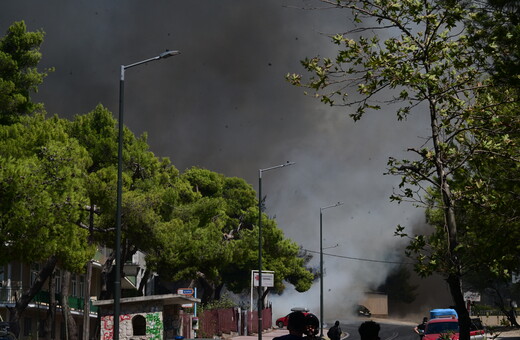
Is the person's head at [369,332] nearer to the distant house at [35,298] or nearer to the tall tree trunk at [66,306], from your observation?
the distant house at [35,298]

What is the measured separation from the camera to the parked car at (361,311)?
10875 centimetres

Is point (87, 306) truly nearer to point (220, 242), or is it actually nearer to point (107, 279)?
point (107, 279)

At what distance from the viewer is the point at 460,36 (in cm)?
1533

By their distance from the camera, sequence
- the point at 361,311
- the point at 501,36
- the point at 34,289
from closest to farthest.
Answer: the point at 501,36 → the point at 34,289 → the point at 361,311

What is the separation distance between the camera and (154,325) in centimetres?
3806

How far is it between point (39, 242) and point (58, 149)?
3.79m

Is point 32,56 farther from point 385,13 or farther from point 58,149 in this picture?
point 385,13

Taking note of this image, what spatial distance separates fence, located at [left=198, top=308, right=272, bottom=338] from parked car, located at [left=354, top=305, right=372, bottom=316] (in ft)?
107

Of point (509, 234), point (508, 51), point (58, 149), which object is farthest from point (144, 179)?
point (508, 51)

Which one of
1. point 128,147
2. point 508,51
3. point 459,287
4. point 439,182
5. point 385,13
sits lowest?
point 459,287

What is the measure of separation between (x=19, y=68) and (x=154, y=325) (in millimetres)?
13562

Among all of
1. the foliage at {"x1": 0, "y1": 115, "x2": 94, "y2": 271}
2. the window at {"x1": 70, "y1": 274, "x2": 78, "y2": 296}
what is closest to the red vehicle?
the foliage at {"x1": 0, "y1": 115, "x2": 94, "y2": 271}

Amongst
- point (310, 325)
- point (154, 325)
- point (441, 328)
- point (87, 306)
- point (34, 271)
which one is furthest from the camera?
point (34, 271)

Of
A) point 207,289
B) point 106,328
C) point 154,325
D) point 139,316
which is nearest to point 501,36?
point 106,328
